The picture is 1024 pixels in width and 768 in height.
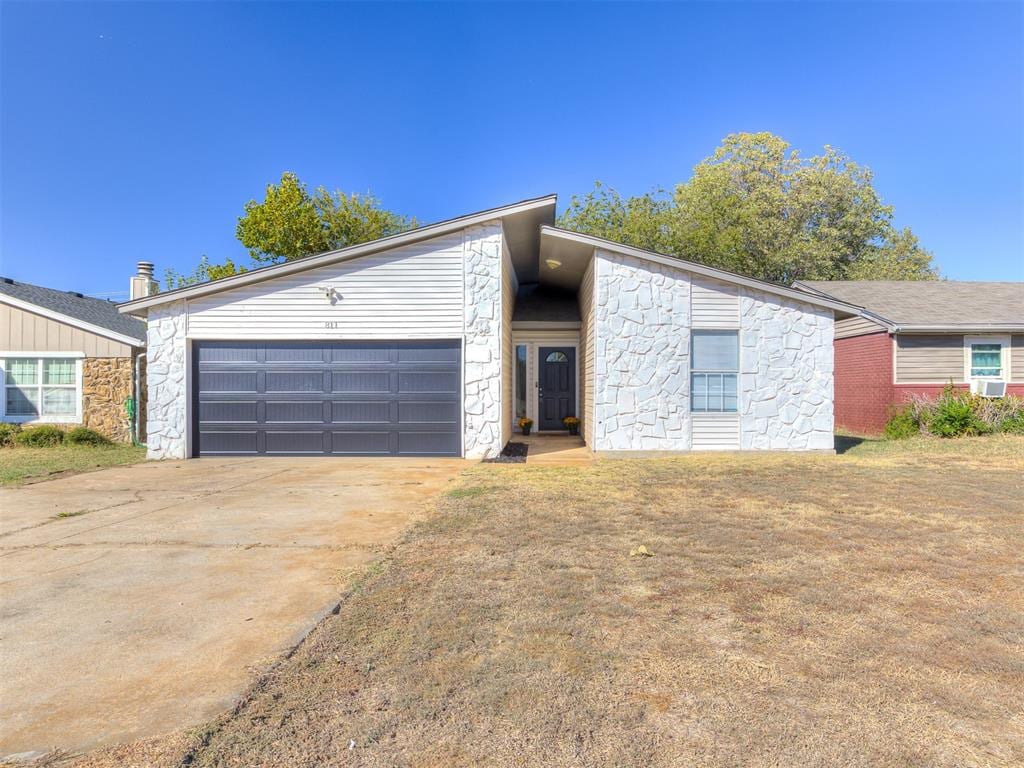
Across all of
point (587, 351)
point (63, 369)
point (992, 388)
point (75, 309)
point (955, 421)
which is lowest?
point (955, 421)

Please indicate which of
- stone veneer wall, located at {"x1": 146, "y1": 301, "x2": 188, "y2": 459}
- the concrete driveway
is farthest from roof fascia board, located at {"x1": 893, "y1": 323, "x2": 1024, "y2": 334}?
stone veneer wall, located at {"x1": 146, "y1": 301, "x2": 188, "y2": 459}

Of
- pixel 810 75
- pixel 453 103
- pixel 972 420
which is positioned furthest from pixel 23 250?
pixel 972 420

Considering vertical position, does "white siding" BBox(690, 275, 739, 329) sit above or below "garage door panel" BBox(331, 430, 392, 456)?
above

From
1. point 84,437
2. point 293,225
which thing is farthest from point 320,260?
point 293,225

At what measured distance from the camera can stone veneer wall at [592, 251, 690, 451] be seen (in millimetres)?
10398

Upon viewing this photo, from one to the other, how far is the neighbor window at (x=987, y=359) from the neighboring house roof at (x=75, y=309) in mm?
20072

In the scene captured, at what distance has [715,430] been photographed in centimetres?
1052

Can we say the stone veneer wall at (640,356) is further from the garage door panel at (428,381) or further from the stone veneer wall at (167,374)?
the stone veneer wall at (167,374)

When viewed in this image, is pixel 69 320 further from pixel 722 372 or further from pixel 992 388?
pixel 992 388

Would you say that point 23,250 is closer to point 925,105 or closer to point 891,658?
point 891,658

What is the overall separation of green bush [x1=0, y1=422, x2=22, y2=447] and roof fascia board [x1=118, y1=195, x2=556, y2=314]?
467cm

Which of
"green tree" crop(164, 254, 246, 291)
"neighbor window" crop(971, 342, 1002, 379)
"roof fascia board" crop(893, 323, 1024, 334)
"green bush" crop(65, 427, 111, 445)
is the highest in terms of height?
"green tree" crop(164, 254, 246, 291)

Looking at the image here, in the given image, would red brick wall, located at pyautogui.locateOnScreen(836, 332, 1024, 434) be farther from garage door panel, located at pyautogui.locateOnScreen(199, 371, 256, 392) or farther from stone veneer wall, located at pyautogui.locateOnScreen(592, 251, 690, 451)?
garage door panel, located at pyautogui.locateOnScreen(199, 371, 256, 392)

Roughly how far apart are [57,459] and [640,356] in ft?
37.5
